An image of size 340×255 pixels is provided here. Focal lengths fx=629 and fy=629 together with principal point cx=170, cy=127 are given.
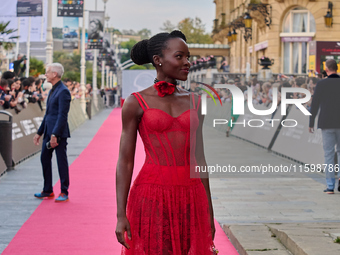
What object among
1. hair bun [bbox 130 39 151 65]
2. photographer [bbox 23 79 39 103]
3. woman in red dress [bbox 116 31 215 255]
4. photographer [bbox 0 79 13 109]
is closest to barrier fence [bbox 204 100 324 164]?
photographer [bbox 0 79 13 109]

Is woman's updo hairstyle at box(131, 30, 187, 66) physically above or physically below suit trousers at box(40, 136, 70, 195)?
above

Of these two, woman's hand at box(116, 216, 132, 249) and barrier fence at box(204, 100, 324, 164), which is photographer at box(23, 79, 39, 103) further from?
woman's hand at box(116, 216, 132, 249)

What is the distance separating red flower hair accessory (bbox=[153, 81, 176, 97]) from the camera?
354cm

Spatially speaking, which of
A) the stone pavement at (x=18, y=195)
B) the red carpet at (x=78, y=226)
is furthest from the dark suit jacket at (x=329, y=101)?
the stone pavement at (x=18, y=195)

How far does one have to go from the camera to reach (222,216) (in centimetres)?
782

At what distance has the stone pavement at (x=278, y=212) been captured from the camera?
5820 mm

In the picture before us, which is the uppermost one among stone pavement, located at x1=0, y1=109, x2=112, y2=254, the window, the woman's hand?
the window

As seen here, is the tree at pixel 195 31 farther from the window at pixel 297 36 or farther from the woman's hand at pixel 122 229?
the woman's hand at pixel 122 229

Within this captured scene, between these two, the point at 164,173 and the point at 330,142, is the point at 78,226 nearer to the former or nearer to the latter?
the point at 164,173

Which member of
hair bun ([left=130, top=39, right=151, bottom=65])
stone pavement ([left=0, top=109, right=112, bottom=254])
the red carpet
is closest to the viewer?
hair bun ([left=130, top=39, right=151, bottom=65])

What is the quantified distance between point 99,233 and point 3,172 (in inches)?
200

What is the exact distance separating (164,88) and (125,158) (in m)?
0.46

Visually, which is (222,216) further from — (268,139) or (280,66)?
(280,66)

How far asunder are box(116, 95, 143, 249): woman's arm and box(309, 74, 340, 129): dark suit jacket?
624 centimetres
